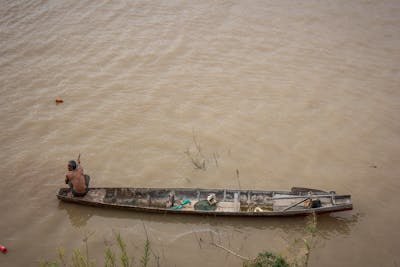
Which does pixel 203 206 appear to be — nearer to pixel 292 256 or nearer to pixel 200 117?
pixel 292 256

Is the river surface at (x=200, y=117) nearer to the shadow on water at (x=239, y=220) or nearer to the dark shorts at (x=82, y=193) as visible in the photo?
the shadow on water at (x=239, y=220)

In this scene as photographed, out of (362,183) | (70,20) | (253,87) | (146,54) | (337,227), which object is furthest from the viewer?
(70,20)

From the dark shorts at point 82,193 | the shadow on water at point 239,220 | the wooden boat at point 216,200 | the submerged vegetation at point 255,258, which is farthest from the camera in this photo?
the dark shorts at point 82,193

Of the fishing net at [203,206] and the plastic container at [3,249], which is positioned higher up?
the fishing net at [203,206]

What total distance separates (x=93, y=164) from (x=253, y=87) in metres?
5.30

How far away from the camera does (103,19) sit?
14.4 meters

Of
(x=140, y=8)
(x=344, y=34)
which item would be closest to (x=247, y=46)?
(x=344, y=34)

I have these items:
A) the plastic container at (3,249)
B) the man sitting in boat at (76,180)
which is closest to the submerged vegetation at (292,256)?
the man sitting in boat at (76,180)

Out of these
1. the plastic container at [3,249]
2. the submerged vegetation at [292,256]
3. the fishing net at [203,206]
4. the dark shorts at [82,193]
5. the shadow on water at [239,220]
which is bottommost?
the plastic container at [3,249]

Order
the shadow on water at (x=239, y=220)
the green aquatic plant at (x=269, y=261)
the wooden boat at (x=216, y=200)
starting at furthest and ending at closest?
1. the shadow on water at (x=239, y=220)
2. the wooden boat at (x=216, y=200)
3. the green aquatic plant at (x=269, y=261)

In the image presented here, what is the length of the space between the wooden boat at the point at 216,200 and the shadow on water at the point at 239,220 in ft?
0.68

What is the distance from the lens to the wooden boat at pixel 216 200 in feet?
26.3

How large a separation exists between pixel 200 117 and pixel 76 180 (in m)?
3.93

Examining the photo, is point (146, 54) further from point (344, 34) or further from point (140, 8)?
point (344, 34)
